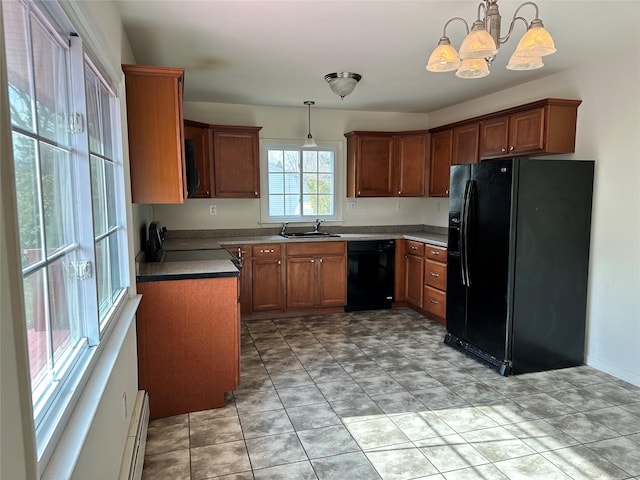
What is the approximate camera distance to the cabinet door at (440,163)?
485cm

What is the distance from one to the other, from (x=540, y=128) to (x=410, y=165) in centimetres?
187

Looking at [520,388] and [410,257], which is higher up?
[410,257]

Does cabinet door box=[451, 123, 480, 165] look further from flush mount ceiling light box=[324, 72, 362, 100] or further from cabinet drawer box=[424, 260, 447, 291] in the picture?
flush mount ceiling light box=[324, 72, 362, 100]

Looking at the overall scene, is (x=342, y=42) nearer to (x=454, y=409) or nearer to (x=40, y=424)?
(x=454, y=409)

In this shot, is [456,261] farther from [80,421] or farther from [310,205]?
[80,421]

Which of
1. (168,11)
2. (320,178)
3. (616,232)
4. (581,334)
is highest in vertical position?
(168,11)

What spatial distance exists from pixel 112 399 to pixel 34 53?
128 cm

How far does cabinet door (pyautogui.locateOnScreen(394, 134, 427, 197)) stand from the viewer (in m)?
5.20

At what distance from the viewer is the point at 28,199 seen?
3.57ft

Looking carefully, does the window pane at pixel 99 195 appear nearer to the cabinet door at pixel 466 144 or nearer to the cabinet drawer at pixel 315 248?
the cabinet drawer at pixel 315 248

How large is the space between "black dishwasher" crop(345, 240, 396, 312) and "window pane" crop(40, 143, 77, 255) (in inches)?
142

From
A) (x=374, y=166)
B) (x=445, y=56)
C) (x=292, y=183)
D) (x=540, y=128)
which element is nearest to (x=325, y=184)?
(x=292, y=183)

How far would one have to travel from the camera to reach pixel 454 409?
277 centimetres

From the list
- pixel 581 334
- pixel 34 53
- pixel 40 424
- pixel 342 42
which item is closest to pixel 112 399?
pixel 40 424
